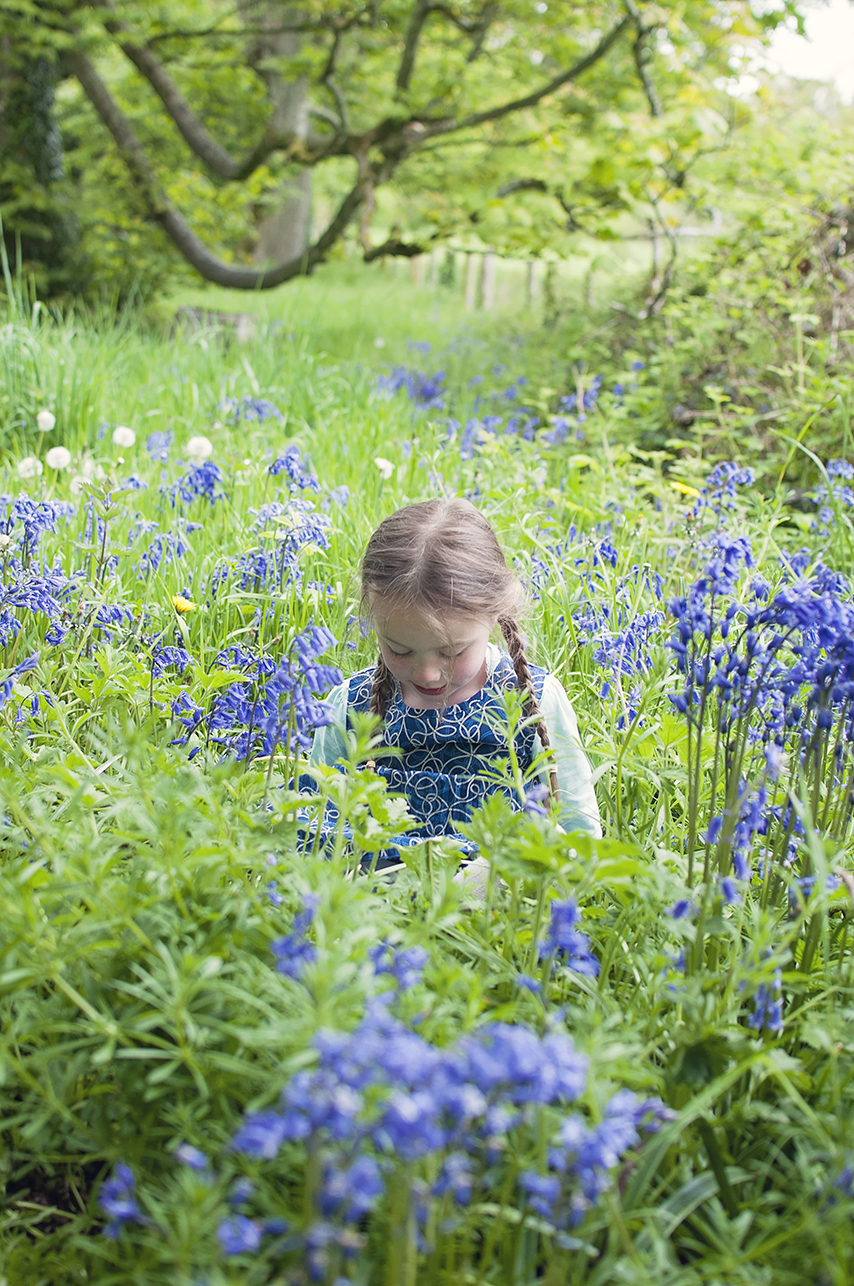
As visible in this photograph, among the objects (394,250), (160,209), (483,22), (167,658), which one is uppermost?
(483,22)

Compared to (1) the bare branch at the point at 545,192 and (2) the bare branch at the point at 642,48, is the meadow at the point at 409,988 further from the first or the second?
(2) the bare branch at the point at 642,48

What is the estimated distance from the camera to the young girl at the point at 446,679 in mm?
2072

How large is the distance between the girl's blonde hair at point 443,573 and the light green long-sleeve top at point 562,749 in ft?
0.13

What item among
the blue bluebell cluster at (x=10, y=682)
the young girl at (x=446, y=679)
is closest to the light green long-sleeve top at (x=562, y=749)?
the young girl at (x=446, y=679)

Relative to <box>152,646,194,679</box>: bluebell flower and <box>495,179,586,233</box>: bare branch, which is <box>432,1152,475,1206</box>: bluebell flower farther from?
<box>495,179,586,233</box>: bare branch

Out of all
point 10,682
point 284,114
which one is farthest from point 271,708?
point 284,114

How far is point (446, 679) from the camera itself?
2.15m

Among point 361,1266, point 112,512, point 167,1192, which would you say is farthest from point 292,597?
point 361,1266

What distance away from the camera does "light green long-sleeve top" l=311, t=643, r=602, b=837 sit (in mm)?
2152

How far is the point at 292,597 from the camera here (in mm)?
2979

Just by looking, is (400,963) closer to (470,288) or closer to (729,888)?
(729,888)

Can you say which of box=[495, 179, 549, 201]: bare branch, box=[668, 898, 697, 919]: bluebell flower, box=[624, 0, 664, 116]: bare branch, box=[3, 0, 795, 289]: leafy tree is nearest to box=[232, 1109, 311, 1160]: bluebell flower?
box=[668, 898, 697, 919]: bluebell flower

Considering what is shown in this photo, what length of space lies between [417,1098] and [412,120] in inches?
321

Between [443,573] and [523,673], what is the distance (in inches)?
14.5
